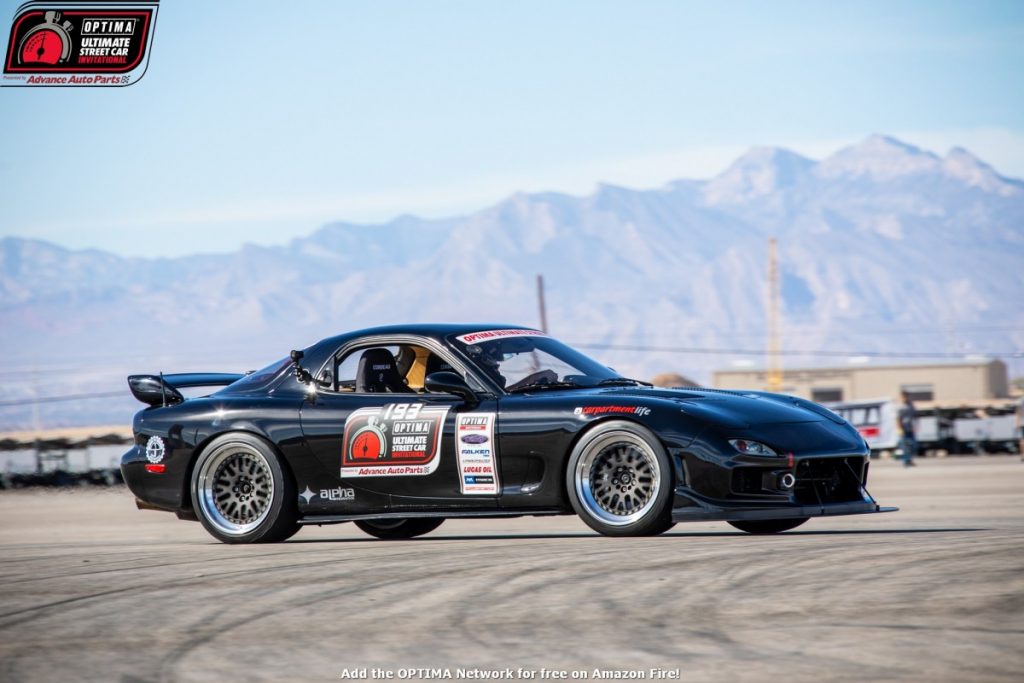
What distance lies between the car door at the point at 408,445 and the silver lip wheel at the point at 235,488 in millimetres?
469

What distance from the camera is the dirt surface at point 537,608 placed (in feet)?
15.6

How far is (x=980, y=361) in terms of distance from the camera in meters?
94.8

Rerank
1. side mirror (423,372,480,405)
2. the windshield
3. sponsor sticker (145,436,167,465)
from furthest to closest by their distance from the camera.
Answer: sponsor sticker (145,436,167,465), the windshield, side mirror (423,372,480,405)

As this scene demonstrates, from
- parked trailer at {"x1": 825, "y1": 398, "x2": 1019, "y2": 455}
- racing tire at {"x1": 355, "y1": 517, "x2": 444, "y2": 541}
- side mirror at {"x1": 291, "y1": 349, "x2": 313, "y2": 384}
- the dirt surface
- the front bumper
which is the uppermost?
side mirror at {"x1": 291, "y1": 349, "x2": 313, "y2": 384}

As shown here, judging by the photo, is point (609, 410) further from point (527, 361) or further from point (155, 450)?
point (155, 450)

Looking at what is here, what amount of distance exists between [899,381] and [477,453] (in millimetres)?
88901

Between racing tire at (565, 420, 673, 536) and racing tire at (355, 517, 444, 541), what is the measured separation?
6.30 feet

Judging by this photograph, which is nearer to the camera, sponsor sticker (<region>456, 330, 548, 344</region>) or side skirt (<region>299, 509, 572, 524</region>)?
side skirt (<region>299, 509, 572, 524</region>)

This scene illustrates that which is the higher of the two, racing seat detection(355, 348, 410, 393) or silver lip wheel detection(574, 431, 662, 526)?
racing seat detection(355, 348, 410, 393)

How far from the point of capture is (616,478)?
8430mm

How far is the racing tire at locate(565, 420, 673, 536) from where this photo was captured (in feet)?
27.1

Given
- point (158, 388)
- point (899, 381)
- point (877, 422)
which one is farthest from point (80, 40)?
point (899, 381)

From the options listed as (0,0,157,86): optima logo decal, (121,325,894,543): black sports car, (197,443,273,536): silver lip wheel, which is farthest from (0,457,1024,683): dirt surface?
(0,0,157,86): optima logo decal

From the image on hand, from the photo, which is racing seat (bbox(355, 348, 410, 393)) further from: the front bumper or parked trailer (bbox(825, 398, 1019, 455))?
parked trailer (bbox(825, 398, 1019, 455))
